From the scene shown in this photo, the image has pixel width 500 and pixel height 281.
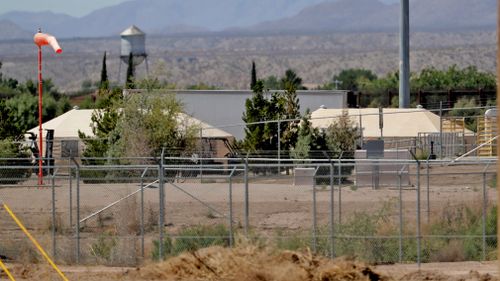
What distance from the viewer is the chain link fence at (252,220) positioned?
87.3ft

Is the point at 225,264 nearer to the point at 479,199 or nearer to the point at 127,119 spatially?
the point at 479,199

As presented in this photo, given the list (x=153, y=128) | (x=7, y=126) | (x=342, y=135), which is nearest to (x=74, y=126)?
(x=7, y=126)

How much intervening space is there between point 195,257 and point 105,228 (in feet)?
21.6

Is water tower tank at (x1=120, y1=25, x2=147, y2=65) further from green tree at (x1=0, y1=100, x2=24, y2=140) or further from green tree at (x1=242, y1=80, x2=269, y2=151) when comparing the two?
green tree at (x1=242, y1=80, x2=269, y2=151)

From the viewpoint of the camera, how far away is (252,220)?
33.3 metres

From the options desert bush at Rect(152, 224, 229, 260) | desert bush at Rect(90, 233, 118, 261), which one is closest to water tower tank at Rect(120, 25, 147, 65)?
desert bush at Rect(152, 224, 229, 260)

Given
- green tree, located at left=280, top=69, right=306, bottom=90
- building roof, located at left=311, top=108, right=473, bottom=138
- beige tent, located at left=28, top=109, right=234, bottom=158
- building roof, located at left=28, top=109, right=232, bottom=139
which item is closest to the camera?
beige tent, located at left=28, top=109, right=234, bottom=158

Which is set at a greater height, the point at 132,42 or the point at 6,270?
the point at 132,42

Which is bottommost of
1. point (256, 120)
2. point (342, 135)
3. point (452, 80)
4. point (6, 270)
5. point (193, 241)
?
point (6, 270)

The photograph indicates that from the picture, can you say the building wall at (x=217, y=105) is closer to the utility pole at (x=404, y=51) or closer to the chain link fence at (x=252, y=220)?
the utility pole at (x=404, y=51)

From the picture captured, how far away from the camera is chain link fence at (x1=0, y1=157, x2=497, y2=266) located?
26609 mm

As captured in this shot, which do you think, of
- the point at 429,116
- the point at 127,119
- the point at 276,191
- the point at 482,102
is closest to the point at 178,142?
the point at 127,119

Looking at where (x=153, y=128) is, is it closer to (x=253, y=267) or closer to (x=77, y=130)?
(x=77, y=130)

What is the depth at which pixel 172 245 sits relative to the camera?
2805 cm
